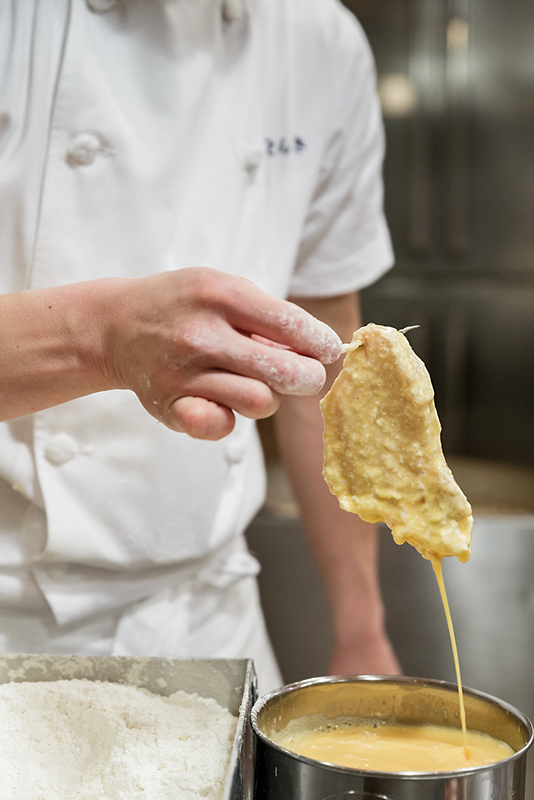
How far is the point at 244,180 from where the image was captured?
985 mm

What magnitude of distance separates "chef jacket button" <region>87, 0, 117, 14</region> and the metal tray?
68 cm

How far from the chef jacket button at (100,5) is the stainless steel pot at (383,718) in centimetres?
73

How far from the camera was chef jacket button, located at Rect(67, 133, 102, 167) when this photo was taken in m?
0.82

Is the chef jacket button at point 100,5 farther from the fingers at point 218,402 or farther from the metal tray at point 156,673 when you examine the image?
the metal tray at point 156,673

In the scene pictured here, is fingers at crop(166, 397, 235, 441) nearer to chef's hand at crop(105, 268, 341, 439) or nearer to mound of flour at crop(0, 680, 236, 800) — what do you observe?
chef's hand at crop(105, 268, 341, 439)

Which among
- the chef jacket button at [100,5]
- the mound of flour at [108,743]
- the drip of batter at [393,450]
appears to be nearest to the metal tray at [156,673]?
the mound of flour at [108,743]

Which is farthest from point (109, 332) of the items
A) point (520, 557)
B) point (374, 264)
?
point (520, 557)

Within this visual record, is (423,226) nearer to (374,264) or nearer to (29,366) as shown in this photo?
(374,264)

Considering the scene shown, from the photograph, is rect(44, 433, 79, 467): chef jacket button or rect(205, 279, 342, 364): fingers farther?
rect(44, 433, 79, 467): chef jacket button

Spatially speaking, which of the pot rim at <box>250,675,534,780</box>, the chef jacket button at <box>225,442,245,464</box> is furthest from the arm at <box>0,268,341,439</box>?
the chef jacket button at <box>225,442,245,464</box>

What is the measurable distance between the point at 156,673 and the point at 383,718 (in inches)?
7.9

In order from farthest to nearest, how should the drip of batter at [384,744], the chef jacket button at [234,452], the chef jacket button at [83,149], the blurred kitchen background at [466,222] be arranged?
the blurred kitchen background at [466,222] < the chef jacket button at [234,452] < the chef jacket button at [83,149] < the drip of batter at [384,744]

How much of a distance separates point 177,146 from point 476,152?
2.05 meters

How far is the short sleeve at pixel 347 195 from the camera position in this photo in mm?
1143
